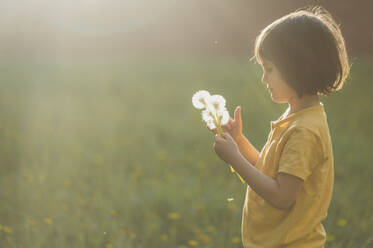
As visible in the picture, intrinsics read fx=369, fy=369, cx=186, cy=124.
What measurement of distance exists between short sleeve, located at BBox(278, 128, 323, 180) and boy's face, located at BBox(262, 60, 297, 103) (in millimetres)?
160

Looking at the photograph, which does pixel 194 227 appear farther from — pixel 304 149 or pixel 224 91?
pixel 224 91

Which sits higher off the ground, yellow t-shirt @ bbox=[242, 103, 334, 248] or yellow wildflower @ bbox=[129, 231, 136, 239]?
yellow t-shirt @ bbox=[242, 103, 334, 248]

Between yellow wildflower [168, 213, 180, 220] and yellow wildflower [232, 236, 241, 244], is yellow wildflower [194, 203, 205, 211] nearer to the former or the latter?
yellow wildflower [168, 213, 180, 220]

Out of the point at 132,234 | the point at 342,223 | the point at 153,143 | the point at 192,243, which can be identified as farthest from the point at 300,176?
the point at 153,143

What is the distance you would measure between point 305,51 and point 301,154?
13.0 inches

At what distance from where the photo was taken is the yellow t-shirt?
114 cm

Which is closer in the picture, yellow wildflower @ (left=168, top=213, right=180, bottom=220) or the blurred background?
Result: the blurred background

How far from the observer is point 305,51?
1.18m

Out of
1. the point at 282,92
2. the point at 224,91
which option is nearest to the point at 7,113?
the point at 224,91

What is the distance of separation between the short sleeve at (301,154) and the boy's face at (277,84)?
16 cm

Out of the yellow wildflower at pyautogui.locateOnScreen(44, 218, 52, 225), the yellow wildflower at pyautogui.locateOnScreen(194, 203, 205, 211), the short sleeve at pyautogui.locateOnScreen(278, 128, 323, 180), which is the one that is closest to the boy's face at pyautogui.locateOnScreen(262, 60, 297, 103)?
the short sleeve at pyautogui.locateOnScreen(278, 128, 323, 180)

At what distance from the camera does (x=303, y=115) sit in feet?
3.95

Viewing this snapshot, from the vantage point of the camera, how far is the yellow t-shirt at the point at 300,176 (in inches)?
44.8

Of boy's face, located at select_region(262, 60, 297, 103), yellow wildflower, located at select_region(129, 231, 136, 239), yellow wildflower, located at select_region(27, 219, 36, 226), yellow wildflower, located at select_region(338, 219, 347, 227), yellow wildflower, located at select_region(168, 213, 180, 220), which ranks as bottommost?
yellow wildflower, located at select_region(129, 231, 136, 239)
